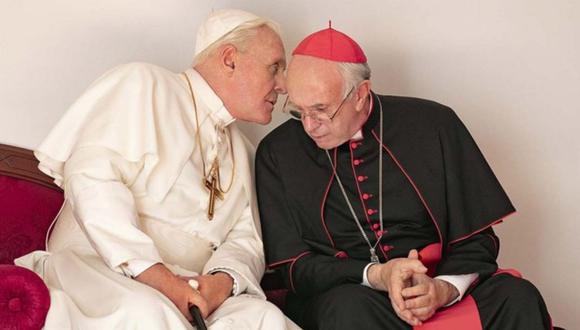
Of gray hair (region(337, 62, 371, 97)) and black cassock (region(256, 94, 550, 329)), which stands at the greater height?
gray hair (region(337, 62, 371, 97))

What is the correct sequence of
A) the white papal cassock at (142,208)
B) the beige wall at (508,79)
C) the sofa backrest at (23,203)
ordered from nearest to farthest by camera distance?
the white papal cassock at (142,208) → the sofa backrest at (23,203) → the beige wall at (508,79)

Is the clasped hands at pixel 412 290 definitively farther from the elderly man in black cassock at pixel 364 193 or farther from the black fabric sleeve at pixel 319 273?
the black fabric sleeve at pixel 319 273

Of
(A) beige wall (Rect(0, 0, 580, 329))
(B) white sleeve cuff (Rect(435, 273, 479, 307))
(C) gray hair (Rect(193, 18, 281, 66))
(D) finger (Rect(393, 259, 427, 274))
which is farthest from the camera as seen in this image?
(A) beige wall (Rect(0, 0, 580, 329))

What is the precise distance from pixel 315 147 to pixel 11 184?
111 cm

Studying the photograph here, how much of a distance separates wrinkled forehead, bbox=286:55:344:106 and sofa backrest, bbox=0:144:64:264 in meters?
1.03

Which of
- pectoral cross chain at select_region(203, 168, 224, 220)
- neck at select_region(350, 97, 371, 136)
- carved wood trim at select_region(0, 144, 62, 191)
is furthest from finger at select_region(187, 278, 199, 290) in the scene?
carved wood trim at select_region(0, 144, 62, 191)

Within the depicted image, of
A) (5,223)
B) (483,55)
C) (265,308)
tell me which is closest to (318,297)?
(265,308)

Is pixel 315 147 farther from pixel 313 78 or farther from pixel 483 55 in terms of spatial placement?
pixel 483 55

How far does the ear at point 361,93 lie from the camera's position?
12.1ft

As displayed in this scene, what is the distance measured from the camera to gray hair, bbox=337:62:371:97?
11.9 ft

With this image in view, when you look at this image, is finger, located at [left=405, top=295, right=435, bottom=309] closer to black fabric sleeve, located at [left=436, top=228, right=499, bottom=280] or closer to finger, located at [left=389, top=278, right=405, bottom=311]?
finger, located at [left=389, top=278, right=405, bottom=311]

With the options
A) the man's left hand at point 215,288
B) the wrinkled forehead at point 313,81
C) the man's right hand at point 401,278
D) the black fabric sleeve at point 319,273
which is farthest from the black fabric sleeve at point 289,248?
the wrinkled forehead at point 313,81

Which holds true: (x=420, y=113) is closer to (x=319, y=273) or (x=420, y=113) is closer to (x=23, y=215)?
(x=319, y=273)

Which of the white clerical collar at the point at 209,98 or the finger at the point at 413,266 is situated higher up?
the white clerical collar at the point at 209,98
